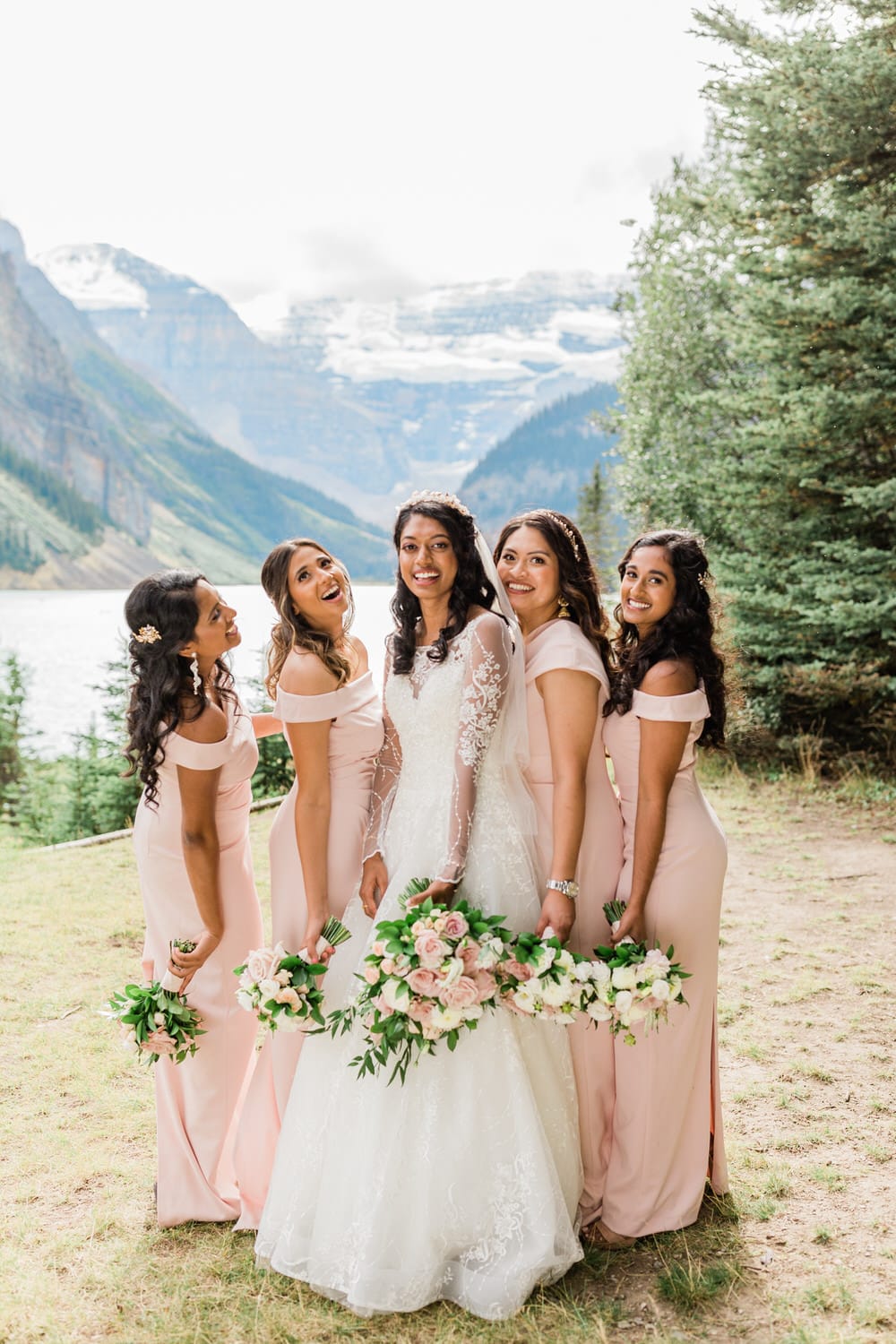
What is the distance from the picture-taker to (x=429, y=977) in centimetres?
314

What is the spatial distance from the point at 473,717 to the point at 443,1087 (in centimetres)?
124

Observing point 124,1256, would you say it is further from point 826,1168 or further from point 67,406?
point 67,406

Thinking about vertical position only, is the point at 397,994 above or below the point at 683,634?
below

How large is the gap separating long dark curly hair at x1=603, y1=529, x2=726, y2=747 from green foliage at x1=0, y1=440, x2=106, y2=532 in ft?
460

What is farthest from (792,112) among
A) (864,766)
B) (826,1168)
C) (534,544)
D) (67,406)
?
(67,406)

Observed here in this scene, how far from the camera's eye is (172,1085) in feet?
13.3

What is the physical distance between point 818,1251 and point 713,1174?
44 cm

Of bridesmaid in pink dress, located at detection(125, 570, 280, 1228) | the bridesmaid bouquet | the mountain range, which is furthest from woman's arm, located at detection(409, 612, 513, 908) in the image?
the mountain range

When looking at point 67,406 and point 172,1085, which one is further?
point 67,406

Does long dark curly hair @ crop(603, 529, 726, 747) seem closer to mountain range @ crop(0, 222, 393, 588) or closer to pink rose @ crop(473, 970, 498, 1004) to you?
pink rose @ crop(473, 970, 498, 1004)

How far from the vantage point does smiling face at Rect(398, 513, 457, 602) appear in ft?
11.7

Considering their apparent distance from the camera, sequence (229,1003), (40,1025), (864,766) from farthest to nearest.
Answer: (864,766), (40,1025), (229,1003)

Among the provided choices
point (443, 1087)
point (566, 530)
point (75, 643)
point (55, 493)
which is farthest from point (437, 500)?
point (55, 493)

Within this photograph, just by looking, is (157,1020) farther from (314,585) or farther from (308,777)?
(314,585)
